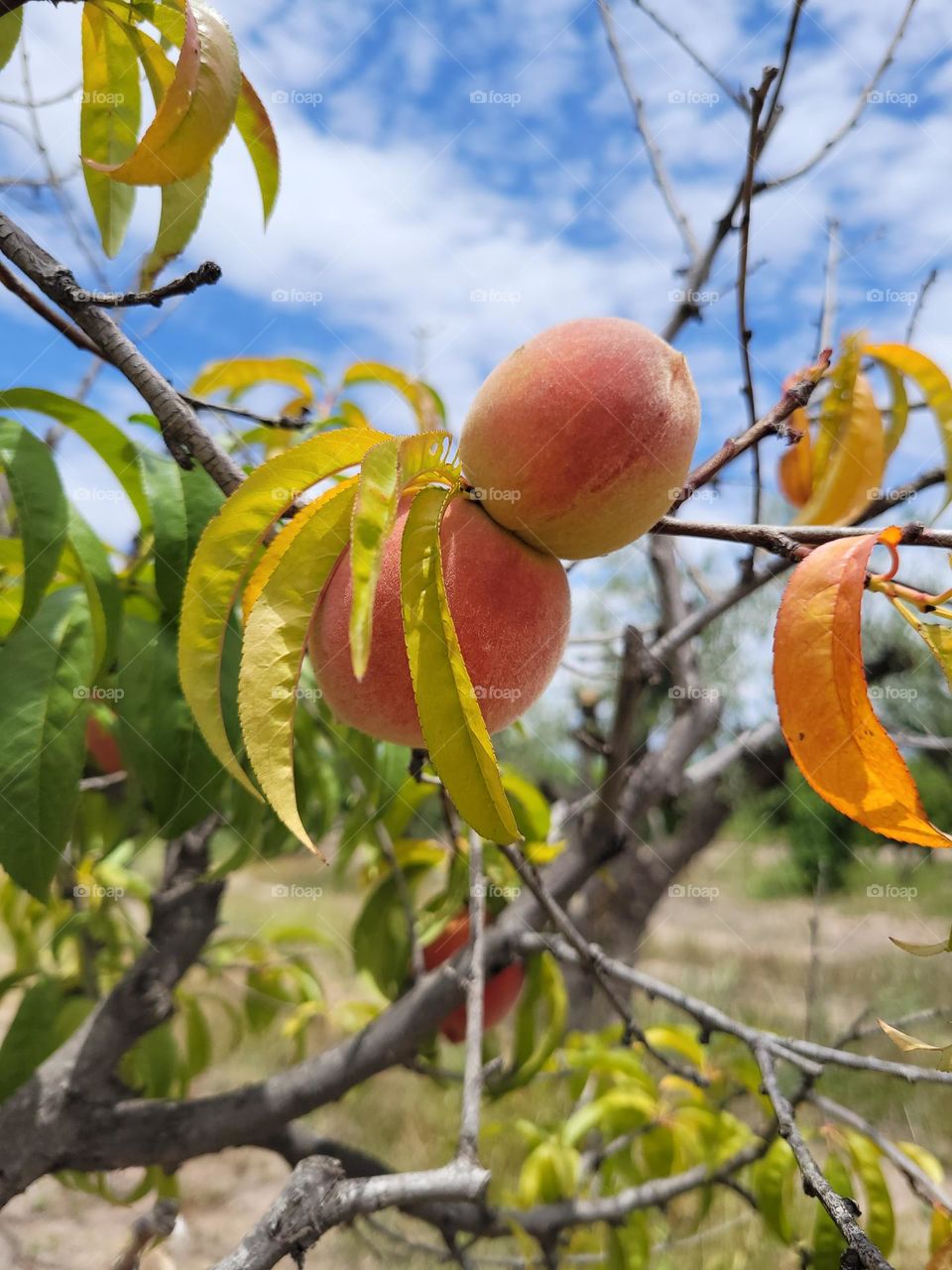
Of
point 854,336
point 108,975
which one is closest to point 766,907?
point 108,975

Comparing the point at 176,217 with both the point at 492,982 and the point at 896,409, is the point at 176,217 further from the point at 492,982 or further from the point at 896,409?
the point at 492,982

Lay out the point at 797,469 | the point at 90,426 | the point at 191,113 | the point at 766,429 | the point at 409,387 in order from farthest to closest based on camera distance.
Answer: the point at 409,387
the point at 797,469
the point at 90,426
the point at 766,429
the point at 191,113

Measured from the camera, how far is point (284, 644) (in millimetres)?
490

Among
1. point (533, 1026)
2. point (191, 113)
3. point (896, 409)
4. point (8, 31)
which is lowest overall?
point (533, 1026)

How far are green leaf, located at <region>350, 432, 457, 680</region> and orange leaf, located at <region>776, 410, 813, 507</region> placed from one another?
24.7 inches

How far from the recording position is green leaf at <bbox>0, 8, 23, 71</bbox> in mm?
771

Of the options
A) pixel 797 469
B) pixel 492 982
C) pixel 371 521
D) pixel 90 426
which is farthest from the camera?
pixel 492 982

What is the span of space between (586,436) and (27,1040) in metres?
0.99

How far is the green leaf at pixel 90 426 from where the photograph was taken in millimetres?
731

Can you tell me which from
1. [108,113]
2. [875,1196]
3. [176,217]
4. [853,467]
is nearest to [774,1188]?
[875,1196]

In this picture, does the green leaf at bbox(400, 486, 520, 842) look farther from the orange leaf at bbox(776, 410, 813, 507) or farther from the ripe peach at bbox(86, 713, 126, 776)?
the ripe peach at bbox(86, 713, 126, 776)

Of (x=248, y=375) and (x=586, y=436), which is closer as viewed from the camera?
(x=586, y=436)

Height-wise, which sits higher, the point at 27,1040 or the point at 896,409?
the point at 896,409

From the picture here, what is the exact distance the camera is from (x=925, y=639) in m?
0.53
